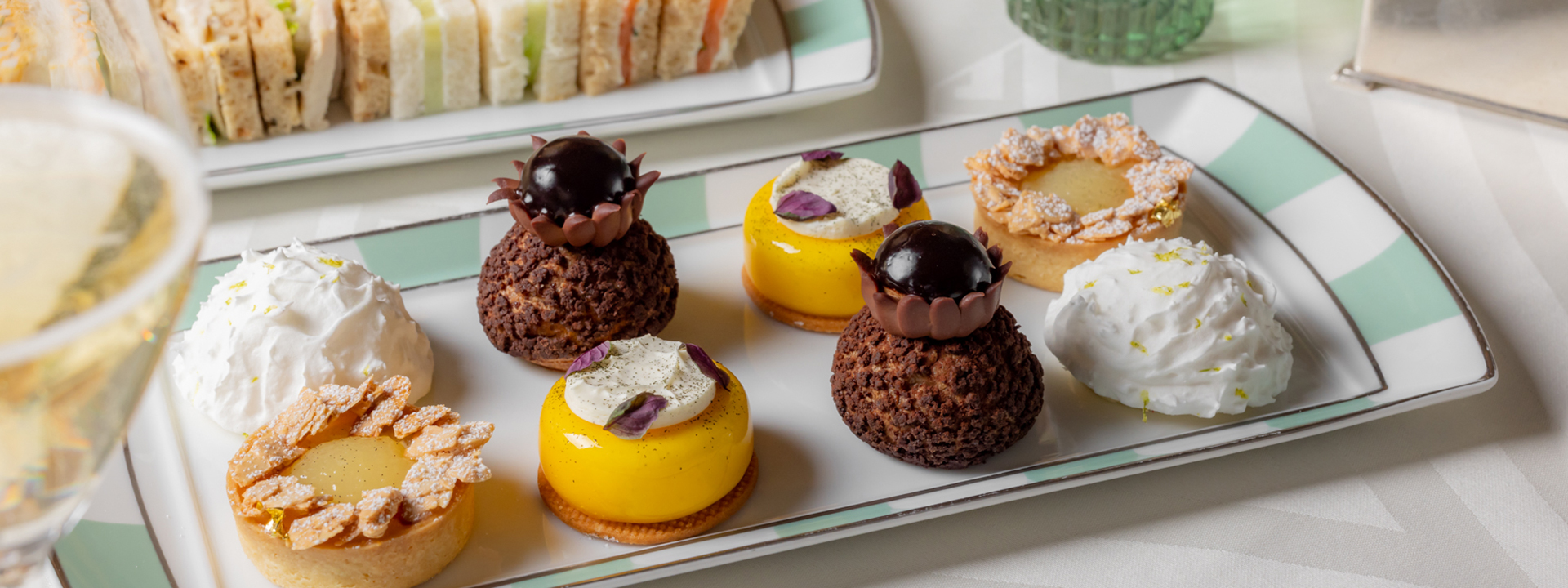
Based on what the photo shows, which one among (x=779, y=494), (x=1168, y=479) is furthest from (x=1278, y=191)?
(x=779, y=494)

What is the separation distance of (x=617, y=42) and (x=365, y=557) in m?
1.56

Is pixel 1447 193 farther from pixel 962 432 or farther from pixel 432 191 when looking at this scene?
pixel 432 191

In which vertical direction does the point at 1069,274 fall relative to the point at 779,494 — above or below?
above

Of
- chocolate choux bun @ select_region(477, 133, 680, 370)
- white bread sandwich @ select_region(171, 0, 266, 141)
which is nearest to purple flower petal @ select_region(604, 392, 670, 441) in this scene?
chocolate choux bun @ select_region(477, 133, 680, 370)

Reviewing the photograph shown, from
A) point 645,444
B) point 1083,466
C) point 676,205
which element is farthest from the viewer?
point 676,205

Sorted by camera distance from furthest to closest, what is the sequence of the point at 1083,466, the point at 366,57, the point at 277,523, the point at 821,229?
the point at 366,57
the point at 821,229
the point at 1083,466
the point at 277,523

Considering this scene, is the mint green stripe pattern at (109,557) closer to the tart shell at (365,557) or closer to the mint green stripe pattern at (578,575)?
the tart shell at (365,557)

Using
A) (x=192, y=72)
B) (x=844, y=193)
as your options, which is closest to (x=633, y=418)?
(x=844, y=193)

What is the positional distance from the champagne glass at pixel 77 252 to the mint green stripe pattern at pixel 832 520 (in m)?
1.18

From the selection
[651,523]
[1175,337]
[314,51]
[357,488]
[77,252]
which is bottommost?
[651,523]

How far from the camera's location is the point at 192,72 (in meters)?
2.53

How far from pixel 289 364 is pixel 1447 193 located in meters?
2.44

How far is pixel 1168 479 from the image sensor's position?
74.1 inches

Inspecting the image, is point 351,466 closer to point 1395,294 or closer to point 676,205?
point 676,205
